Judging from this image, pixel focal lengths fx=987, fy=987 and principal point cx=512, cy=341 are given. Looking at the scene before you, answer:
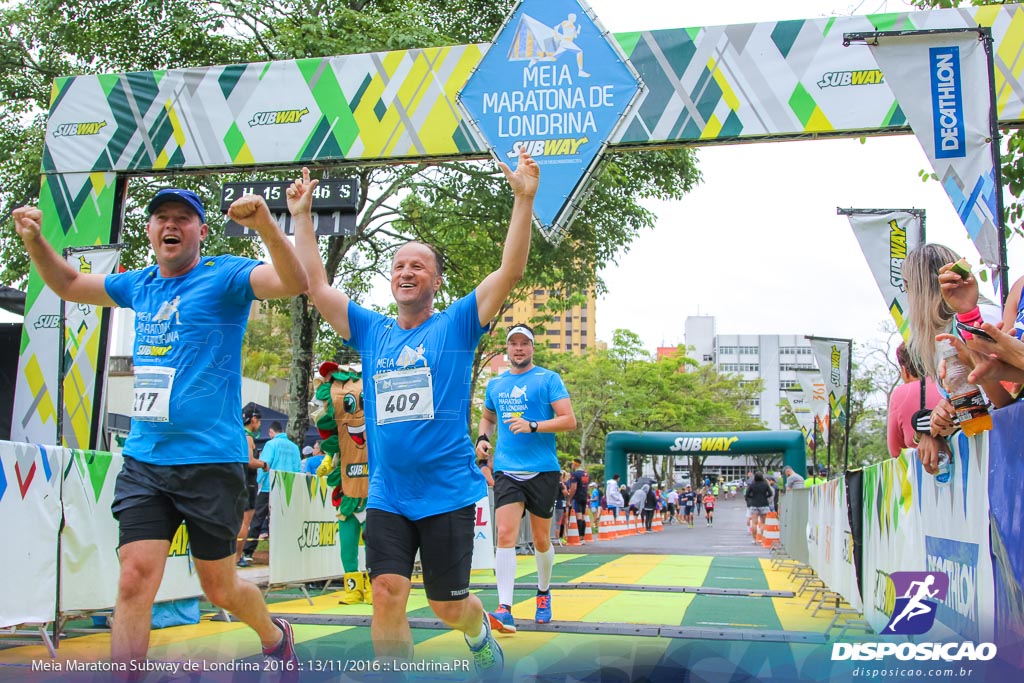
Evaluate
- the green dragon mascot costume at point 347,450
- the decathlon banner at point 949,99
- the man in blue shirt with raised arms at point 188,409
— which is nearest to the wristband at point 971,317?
the decathlon banner at point 949,99

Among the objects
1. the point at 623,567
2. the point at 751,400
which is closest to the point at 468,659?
the point at 623,567

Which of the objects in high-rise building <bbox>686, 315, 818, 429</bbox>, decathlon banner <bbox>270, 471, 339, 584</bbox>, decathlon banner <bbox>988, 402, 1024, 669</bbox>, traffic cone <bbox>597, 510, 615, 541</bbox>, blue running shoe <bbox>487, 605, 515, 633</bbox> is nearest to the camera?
decathlon banner <bbox>988, 402, 1024, 669</bbox>

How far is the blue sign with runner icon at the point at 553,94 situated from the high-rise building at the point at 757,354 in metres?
147

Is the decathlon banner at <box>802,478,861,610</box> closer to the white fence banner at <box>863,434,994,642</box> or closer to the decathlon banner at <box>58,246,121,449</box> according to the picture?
the white fence banner at <box>863,434,994,642</box>

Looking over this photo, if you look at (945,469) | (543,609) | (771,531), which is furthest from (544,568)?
(771,531)

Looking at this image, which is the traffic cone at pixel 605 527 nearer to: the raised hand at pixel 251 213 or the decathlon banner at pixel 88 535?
the decathlon banner at pixel 88 535

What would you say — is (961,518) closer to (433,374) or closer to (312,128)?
(433,374)

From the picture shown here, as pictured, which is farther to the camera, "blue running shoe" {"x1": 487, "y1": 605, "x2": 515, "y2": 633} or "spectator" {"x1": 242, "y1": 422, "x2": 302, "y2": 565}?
"spectator" {"x1": 242, "y1": 422, "x2": 302, "y2": 565}

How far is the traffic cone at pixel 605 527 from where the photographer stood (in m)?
29.9

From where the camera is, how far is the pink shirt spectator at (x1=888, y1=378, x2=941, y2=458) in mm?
6004

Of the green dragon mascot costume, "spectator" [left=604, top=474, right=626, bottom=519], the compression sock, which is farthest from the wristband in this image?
"spectator" [left=604, top=474, right=626, bottom=519]

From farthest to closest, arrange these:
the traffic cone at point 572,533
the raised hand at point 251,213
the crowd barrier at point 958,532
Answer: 1. the traffic cone at point 572,533
2. the raised hand at point 251,213
3. the crowd barrier at point 958,532

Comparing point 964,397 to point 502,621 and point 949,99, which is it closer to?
point 949,99

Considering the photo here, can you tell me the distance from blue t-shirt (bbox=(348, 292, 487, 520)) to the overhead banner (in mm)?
11158
